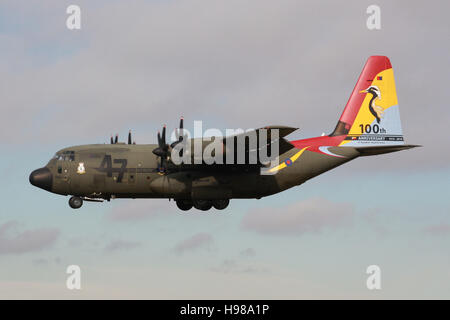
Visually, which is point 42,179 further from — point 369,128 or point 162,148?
point 369,128

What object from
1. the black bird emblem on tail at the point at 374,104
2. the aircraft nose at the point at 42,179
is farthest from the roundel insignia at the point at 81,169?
the black bird emblem on tail at the point at 374,104

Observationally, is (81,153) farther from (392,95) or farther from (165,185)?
(392,95)

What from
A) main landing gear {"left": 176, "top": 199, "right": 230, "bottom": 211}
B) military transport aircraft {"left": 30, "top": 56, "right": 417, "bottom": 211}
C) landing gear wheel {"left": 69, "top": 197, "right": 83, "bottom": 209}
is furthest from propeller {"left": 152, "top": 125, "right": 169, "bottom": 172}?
landing gear wheel {"left": 69, "top": 197, "right": 83, "bottom": 209}

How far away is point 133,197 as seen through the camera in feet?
104

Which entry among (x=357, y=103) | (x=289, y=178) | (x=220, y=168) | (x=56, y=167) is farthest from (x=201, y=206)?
(x=357, y=103)

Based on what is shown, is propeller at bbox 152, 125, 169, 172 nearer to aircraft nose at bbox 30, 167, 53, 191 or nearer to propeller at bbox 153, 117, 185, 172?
propeller at bbox 153, 117, 185, 172

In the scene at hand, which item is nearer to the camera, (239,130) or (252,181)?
(239,130)

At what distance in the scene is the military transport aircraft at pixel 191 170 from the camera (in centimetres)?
3088

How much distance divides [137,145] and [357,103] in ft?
38.4

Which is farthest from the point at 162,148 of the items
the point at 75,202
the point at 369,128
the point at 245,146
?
the point at 369,128

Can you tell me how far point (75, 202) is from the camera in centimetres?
3166

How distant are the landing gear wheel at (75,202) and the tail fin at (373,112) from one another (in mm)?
13517

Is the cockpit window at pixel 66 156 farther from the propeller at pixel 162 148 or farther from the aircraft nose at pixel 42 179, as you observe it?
the propeller at pixel 162 148

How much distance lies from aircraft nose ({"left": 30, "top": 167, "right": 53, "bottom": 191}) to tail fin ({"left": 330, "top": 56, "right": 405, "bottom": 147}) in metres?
14.7
